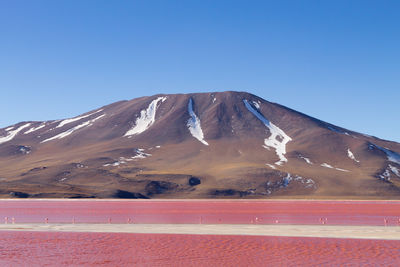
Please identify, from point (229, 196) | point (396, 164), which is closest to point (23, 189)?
point (229, 196)

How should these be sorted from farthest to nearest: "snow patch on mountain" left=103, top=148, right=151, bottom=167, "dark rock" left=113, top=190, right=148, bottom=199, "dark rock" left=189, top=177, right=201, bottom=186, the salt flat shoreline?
"snow patch on mountain" left=103, top=148, right=151, bottom=167 → "dark rock" left=189, top=177, right=201, bottom=186 → "dark rock" left=113, top=190, right=148, bottom=199 → the salt flat shoreline

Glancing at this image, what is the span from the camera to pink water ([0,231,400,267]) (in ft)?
77.8

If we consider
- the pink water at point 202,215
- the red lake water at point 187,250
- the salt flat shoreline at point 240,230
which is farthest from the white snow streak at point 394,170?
the red lake water at point 187,250

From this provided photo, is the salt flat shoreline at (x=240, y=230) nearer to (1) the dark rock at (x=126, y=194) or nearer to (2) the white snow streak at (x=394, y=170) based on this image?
(1) the dark rock at (x=126, y=194)

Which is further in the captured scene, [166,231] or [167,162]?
[167,162]

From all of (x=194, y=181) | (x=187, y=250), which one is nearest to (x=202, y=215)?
(x=187, y=250)

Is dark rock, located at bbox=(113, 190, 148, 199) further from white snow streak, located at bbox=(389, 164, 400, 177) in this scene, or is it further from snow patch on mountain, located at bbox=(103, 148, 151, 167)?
white snow streak, located at bbox=(389, 164, 400, 177)

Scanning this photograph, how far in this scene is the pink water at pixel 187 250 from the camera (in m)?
23.7

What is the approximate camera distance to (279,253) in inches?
1035

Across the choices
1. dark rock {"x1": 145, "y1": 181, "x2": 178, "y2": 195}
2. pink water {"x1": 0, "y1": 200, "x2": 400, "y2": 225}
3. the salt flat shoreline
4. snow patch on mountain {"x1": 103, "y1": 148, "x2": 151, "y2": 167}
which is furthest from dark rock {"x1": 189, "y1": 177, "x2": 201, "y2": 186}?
the salt flat shoreline

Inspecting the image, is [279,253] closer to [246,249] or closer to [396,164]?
[246,249]

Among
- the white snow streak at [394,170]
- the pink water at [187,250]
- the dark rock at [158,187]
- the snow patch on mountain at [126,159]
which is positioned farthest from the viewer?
the snow patch on mountain at [126,159]

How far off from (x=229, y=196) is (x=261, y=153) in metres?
56.3

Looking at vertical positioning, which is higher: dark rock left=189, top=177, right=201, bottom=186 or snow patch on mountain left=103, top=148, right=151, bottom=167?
snow patch on mountain left=103, top=148, right=151, bottom=167
